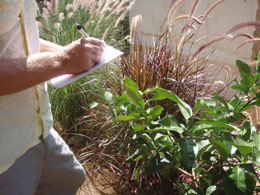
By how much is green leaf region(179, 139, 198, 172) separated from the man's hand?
21.5 inches

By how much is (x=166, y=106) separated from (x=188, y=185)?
2.51 feet

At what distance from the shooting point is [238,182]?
1479 mm

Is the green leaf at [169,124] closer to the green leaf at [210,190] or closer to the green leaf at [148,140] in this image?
the green leaf at [148,140]

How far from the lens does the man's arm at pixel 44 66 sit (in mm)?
1234

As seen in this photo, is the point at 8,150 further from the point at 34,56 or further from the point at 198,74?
the point at 198,74

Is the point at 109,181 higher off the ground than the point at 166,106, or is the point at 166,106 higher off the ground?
the point at 166,106

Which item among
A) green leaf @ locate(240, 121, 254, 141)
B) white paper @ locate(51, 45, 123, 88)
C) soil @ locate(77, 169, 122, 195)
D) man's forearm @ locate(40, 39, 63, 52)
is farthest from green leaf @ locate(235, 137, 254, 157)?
soil @ locate(77, 169, 122, 195)

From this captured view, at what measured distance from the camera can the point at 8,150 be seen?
139cm

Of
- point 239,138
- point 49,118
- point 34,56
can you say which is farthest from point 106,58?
point 239,138

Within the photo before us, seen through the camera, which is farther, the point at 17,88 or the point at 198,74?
the point at 198,74

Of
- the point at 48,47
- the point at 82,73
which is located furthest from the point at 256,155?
the point at 48,47

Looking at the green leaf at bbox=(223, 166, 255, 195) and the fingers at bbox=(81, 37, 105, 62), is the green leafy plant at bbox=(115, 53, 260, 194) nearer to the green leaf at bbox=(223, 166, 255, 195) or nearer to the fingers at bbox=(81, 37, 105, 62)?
the green leaf at bbox=(223, 166, 255, 195)

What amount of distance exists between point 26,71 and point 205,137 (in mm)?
886

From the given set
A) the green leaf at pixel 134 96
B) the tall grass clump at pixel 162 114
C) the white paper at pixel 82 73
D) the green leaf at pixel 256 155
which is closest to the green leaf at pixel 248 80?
the tall grass clump at pixel 162 114
